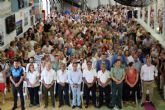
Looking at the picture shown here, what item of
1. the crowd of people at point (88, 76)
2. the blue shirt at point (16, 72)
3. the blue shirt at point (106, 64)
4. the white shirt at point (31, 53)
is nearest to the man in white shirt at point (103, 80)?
the crowd of people at point (88, 76)

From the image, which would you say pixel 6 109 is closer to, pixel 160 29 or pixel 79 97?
pixel 79 97

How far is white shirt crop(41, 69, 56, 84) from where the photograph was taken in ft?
39.4

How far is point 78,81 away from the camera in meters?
12.0

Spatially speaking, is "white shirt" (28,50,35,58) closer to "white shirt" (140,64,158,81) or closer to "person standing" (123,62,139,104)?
"person standing" (123,62,139,104)

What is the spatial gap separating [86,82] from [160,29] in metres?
7.49

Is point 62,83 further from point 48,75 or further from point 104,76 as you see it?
point 104,76

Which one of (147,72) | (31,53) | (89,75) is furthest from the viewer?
(31,53)

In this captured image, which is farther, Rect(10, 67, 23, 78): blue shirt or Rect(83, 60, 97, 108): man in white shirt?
Rect(83, 60, 97, 108): man in white shirt

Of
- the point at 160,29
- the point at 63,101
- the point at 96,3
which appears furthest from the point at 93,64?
the point at 96,3

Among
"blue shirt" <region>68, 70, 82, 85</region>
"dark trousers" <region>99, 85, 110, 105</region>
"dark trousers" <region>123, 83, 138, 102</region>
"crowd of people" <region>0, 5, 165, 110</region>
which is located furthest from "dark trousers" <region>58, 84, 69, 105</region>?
"dark trousers" <region>123, 83, 138, 102</region>

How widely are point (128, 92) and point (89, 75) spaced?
143cm

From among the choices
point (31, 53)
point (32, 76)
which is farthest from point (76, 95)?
point (31, 53)

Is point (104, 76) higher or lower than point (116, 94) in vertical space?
higher

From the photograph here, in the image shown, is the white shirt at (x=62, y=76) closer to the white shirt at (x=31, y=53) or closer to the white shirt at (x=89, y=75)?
the white shirt at (x=89, y=75)
